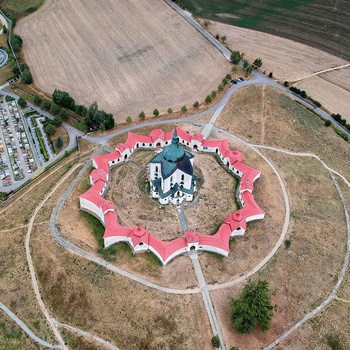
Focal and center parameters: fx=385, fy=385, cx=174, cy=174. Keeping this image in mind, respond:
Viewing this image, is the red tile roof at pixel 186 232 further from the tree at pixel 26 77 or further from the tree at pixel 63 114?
the tree at pixel 26 77

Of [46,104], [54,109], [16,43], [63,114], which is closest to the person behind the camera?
[63,114]

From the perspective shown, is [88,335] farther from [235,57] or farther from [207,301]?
[235,57]

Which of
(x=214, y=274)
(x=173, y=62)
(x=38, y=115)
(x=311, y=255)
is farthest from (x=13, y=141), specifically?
(x=311, y=255)

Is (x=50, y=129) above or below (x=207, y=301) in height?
above

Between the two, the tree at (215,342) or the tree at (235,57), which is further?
the tree at (235,57)

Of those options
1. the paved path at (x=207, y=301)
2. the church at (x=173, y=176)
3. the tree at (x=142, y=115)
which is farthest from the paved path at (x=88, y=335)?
the tree at (x=142, y=115)

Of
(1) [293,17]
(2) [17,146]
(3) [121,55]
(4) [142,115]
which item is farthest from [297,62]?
(2) [17,146]
